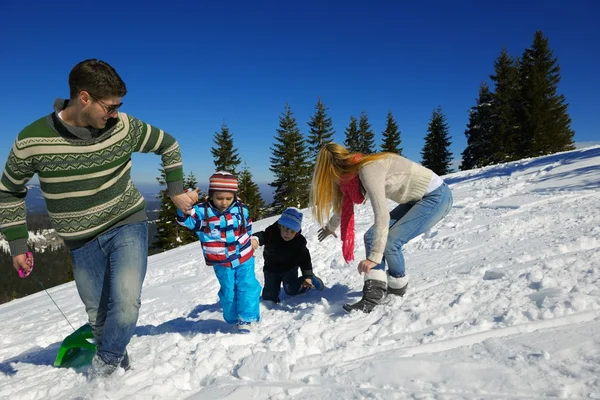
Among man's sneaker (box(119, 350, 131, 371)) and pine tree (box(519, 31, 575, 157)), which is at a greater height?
pine tree (box(519, 31, 575, 157))

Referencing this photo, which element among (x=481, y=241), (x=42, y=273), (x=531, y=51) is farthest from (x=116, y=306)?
(x=42, y=273)

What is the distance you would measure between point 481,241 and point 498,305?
106 inches

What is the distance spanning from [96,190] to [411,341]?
2.54 metres

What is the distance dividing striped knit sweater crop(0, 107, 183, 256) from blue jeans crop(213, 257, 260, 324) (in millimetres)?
1164

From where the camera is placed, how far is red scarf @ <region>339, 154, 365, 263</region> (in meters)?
3.31

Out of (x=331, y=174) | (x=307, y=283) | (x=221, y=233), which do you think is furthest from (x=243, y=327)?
(x=331, y=174)

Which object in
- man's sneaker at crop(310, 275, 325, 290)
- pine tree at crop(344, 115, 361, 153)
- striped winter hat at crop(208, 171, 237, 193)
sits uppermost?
pine tree at crop(344, 115, 361, 153)

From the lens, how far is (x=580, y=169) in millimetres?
9430

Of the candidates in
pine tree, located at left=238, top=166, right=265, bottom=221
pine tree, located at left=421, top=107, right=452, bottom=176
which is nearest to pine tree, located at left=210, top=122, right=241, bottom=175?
pine tree, located at left=238, top=166, right=265, bottom=221

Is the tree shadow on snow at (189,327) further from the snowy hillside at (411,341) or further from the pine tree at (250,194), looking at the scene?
the pine tree at (250,194)

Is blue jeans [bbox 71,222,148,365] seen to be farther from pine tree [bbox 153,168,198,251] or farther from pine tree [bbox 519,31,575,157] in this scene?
pine tree [bbox 519,31,575,157]

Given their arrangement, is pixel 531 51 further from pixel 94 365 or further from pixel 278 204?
pixel 94 365

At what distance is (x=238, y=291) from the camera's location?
3643mm

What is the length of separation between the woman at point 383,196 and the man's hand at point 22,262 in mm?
2450
